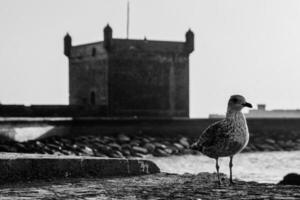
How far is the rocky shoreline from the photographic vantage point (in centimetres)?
1788

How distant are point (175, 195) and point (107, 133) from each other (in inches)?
681

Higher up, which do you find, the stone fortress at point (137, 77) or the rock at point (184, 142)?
the stone fortress at point (137, 77)

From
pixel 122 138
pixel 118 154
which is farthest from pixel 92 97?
pixel 118 154

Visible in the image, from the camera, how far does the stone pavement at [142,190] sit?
430 centimetres

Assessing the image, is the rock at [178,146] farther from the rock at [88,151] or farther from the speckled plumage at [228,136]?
the speckled plumage at [228,136]

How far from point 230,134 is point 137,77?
87.5 feet

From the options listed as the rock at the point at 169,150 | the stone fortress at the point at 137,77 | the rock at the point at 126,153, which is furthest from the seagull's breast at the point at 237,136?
the stone fortress at the point at 137,77

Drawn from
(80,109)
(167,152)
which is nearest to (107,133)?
(167,152)

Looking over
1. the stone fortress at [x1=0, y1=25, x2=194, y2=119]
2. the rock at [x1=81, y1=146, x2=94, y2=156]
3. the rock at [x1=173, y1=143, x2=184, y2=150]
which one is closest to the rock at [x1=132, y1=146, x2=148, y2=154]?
the rock at [x1=173, y1=143, x2=184, y2=150]

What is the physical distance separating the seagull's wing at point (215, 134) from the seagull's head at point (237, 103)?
0.16 m

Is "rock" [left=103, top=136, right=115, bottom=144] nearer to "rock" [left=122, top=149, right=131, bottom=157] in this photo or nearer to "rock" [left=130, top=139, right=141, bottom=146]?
"rock" [left=130, top=139, right=141, bottom=146]

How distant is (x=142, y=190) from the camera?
4633 mm

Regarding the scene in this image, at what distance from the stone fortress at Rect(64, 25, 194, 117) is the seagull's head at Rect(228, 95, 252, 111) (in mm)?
25027

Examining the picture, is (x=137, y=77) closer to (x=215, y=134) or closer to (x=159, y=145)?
(x=159, y=145)
